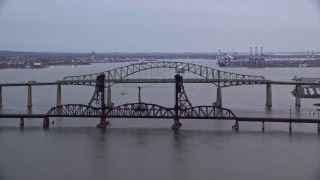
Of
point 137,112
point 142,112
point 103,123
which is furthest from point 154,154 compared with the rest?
point 137,112

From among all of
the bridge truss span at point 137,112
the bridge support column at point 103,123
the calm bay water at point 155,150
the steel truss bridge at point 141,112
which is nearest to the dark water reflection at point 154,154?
the calm bay water at point 155,150

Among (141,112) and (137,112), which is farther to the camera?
(137,112)

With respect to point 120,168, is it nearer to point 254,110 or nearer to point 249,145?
point 249,145

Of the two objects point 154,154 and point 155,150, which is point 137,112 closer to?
point 155,150

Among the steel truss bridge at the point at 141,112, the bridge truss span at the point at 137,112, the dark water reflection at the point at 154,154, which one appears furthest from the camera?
the bridge truss span at the point at 137,112

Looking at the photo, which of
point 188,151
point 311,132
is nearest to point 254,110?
point 311,132

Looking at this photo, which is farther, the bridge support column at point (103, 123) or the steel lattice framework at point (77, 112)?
the steel lattice framework at point (77, 112)

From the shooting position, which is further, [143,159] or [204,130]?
[204,130]

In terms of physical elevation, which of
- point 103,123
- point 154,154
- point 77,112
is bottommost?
point 154,154

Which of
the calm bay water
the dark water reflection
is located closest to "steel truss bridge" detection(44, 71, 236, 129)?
the calm bay water

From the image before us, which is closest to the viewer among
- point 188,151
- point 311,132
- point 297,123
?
point 188,151

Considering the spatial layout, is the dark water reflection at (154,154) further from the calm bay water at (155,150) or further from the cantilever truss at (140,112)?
the cantilever truss at (140,112)
